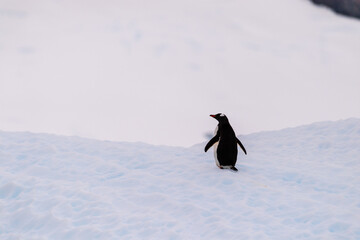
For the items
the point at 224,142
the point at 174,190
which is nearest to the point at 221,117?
the point at 224,142

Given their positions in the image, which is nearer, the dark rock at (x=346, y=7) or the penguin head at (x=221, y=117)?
the penguin head at (x=221, y=117)

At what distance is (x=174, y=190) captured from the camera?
6645 millimetres

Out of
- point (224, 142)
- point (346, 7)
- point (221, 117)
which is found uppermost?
point (346, 7)

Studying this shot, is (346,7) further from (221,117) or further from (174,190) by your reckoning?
(174,190)

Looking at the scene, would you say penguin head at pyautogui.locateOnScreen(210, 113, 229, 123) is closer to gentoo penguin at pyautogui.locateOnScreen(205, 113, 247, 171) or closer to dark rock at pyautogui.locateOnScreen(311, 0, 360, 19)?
gentoo penguin at pyautogui.locateOnScreen(205, 113, 247, 171)

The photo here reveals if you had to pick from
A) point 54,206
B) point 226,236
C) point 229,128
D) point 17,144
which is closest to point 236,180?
point 229,128

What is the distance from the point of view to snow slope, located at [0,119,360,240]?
5504mm

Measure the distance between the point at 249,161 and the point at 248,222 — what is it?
2.54 m

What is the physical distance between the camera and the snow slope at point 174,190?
5.50 metres

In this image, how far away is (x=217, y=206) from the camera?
20.0ft

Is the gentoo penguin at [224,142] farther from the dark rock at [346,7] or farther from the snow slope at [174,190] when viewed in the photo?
the dark rock at [346,7]

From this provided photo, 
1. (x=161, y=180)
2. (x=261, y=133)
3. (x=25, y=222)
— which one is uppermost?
(x=261, y=133)

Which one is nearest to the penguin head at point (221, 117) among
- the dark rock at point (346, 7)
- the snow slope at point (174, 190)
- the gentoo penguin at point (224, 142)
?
the gentoo penguin at point (224, 142)

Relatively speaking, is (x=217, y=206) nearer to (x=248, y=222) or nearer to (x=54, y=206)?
(x=248, y=222)
